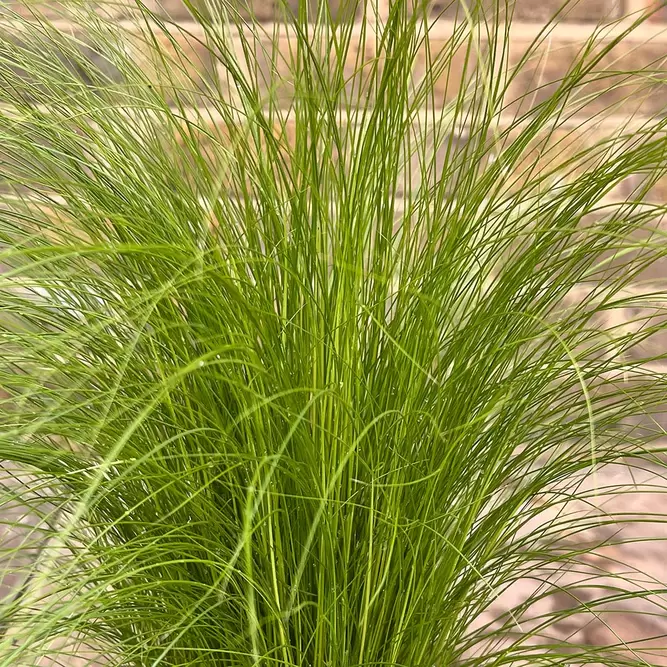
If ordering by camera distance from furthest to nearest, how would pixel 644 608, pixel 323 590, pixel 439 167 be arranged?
1. pixel 439 167
2. pixel 644 608
3. pixel 323 590

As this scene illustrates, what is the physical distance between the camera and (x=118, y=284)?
1.53 ft

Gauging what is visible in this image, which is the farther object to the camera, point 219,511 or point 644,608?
point 644,608

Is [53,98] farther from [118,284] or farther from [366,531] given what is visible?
[366,531]

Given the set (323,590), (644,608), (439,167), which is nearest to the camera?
(323,590)

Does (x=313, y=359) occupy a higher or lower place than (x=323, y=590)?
higher

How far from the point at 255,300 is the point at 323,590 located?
18 centimetres

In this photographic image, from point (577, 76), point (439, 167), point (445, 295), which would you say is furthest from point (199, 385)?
point (439, 167)

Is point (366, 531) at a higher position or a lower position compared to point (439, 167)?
lower

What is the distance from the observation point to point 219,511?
45 centimetres

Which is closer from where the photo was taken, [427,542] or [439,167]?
[427,542]

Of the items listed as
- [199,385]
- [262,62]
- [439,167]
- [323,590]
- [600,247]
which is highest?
[262,62]

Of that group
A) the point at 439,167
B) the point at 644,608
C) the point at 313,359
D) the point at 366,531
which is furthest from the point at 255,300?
the point at 439,167

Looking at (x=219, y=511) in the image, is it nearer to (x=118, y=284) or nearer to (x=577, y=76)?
(x=118, y=284)

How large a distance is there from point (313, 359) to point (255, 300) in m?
0.05
